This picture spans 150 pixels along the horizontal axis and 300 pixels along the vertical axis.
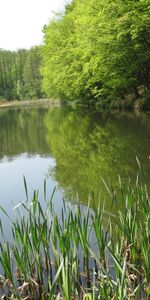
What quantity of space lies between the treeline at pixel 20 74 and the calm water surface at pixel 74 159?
7335 cm

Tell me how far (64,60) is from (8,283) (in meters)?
41.4

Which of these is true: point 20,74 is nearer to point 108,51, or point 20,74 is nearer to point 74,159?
point 108,51

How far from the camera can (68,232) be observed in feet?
14.9

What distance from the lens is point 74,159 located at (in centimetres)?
1593

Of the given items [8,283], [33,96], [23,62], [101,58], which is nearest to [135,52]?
[101,58]

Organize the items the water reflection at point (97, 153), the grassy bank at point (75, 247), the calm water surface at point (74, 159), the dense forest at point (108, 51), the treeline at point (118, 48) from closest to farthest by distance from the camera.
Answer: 1. the grassy bank at point (75, 247)
2. the calm water surface at point (74, 159)
3. the water reflection at point (97, 153)
4. the treeline at point (118, 48)
5. the dense forest at point (108, 51)

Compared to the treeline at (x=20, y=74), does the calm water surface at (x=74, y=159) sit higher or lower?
lower

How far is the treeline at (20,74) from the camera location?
99.2 m

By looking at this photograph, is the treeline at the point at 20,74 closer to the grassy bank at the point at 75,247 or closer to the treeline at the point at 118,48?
the treeline at the point at 118,48

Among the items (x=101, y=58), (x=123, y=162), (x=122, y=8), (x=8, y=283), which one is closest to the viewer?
(x=8, y=283)

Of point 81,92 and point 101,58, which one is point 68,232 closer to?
point 101,58

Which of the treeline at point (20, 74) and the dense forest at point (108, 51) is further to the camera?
the treeline at point (20, 74)

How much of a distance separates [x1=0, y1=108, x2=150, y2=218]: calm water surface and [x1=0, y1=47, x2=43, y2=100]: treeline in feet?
241

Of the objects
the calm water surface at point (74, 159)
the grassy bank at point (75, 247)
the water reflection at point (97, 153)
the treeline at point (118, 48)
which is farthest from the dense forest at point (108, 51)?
the grassy bank at point (75, 247)
